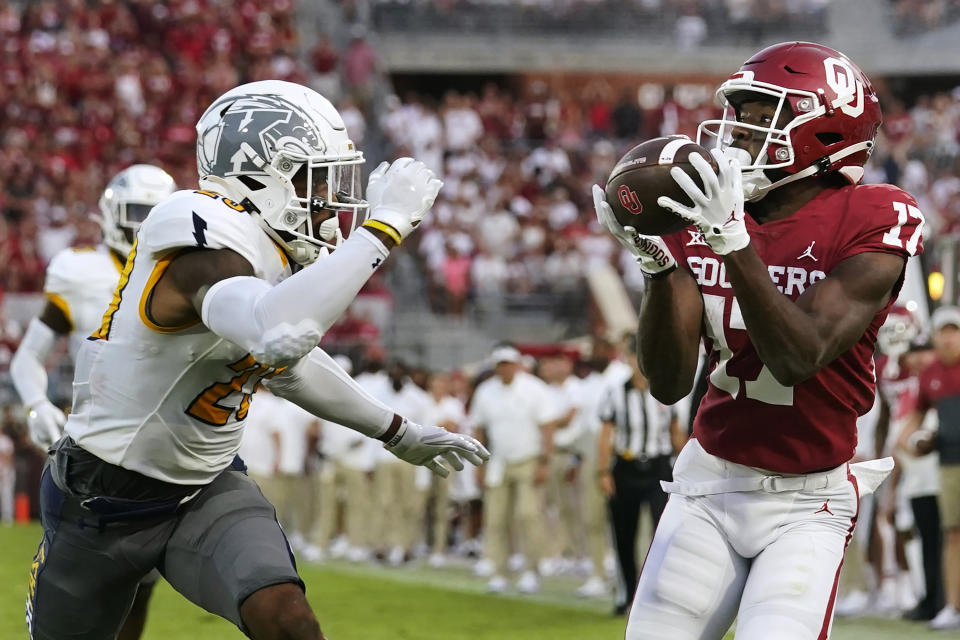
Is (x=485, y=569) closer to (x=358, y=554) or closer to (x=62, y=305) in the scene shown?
(x=358, y=554)

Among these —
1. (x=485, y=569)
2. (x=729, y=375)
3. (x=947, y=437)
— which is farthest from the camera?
(x=485, y=569)

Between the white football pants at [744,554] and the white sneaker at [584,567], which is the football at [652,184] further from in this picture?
the white sneaker at [584,567]

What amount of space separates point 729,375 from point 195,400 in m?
1.48

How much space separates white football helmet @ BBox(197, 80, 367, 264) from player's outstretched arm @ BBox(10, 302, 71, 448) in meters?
2.19

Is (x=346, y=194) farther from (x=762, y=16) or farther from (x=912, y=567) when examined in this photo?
(x=762, y=16)

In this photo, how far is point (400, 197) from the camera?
11.5ft

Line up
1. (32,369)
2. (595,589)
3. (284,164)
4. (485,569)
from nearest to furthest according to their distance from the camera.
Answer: (284,164)
(32,369)
(595,589)
(485,569)

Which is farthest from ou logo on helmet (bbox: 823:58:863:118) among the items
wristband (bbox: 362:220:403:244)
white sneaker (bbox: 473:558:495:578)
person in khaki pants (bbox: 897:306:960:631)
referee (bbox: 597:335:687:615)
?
white sneaker (bbox: 473:558:495:578)

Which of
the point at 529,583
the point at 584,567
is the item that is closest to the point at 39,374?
the point at 529,583

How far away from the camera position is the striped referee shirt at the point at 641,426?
951cm

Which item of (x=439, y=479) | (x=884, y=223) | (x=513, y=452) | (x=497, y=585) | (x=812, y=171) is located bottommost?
(x=497, y=585)

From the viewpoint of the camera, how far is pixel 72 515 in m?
4.08

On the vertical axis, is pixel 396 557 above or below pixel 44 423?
below

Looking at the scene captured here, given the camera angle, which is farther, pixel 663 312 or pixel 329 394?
pixel 329 394
